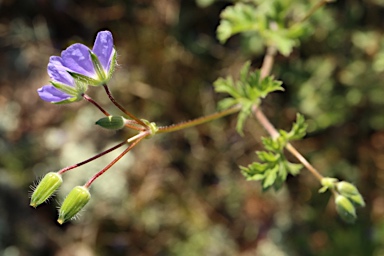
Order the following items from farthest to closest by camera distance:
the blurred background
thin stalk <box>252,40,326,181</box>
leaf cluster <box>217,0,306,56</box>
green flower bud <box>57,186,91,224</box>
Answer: the blurred background
leaf cluster <box>217,0,306,56</box>
thin stalk <box>252,40,326,181</box>
green flower bud <box>57,186,91,224</box>

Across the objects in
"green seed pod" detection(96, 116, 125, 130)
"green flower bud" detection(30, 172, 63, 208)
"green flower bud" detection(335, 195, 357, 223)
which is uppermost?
"green seed pod" detection(96, 116, 125, 130)

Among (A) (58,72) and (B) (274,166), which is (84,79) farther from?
(B) (274,166)

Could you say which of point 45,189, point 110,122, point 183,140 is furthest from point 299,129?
point 183,140

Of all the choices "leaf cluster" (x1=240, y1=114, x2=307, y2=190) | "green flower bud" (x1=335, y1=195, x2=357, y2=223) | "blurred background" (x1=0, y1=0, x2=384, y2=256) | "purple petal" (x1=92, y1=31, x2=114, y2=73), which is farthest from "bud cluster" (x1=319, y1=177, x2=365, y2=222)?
"blurred background" (x1=0, y1=0, x2=384, y2=256)

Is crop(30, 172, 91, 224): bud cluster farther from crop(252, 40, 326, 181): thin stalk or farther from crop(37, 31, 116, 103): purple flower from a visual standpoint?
crop(252, 40, 326, 181): thin stalk

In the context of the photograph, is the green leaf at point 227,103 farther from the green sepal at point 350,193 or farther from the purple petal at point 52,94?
the purple petal at point 52,94

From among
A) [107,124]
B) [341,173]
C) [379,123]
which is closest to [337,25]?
[379,123]

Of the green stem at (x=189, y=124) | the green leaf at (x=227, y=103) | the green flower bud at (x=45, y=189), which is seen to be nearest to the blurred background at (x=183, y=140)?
the green leaf at (x=227, y=103)
